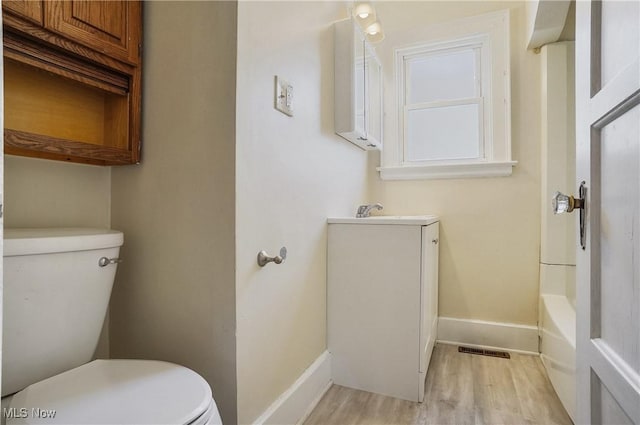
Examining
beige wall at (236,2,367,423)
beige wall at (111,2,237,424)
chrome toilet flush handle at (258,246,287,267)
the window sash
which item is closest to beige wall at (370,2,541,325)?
the window sash

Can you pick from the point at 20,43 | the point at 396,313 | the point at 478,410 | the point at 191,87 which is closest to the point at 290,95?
the point at 191,87

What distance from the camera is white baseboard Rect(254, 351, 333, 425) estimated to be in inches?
48.3

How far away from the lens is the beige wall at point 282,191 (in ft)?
3.58

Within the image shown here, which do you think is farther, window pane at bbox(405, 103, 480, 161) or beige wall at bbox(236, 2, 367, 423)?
window pane at bbox(405, 103, 480, 161)

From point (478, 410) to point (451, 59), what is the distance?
212 centimetres

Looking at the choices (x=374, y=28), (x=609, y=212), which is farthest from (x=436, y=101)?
(x=609, y=212)

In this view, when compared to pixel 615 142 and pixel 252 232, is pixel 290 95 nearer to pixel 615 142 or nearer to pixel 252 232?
pixel 252 232

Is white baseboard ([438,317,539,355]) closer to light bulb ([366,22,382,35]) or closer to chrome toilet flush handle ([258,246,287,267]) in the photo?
chrome toilet flush handle ([258,246,287,267])

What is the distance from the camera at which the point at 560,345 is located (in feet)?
4.91

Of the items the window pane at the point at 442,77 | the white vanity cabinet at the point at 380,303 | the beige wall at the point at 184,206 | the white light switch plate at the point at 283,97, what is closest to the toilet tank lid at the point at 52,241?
the beige wall at the point at 184,206

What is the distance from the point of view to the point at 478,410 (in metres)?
1.49

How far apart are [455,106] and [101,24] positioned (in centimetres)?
206

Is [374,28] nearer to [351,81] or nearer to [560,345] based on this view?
[351,81]

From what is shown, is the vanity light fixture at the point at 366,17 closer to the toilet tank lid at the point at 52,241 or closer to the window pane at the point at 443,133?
the window pane at the point at 443,133
